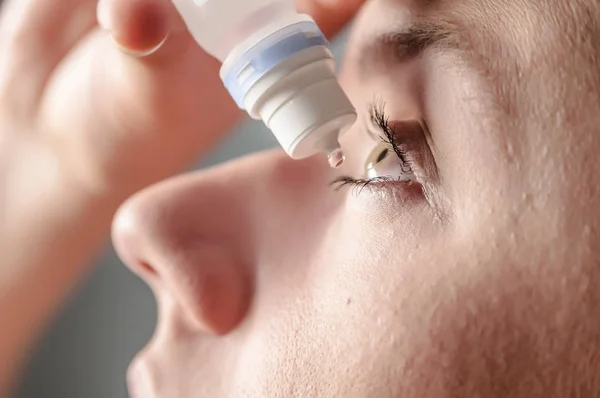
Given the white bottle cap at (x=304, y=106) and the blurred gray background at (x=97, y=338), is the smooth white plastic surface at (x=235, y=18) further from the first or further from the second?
the blurred gray background at (x=97, y=338)

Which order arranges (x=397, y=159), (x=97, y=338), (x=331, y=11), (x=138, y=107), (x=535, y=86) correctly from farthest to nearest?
(x=97, y=338), (x=138, y=107), (x=331, y=11), (x=397, y=159), (x=535, y=86)

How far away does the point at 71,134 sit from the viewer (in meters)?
0.83

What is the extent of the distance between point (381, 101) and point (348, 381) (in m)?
0.20

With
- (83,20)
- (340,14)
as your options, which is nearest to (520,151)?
(340,14)

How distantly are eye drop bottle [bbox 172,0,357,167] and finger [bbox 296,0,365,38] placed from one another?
0.18m

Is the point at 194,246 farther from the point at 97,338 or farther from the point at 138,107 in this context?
the point at 97,338

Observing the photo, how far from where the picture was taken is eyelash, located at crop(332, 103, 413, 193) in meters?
0.47

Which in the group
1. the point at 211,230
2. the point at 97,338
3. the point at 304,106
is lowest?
the point at 97,338

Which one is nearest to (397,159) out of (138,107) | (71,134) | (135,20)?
(135,20)

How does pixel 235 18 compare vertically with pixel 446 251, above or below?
above

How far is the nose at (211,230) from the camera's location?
0.55 meters

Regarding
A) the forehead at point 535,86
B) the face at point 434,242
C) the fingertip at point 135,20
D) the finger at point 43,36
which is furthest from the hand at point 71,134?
the forehead at point 535,86

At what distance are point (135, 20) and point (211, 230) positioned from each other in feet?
0.61

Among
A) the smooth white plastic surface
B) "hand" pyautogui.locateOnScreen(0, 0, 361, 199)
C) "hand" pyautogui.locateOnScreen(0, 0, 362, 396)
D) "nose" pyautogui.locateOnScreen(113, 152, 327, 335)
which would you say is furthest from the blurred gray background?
the smooth white plastic surface
